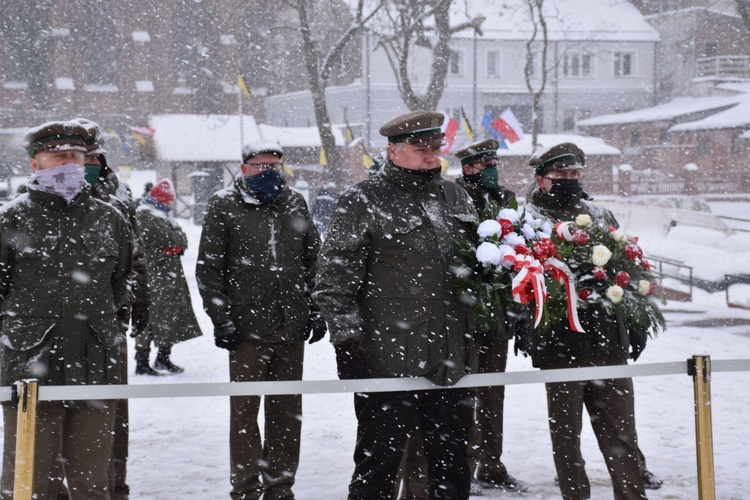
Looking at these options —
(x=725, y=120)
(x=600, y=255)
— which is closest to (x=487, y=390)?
(x=600, y=255)

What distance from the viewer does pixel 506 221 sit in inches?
178

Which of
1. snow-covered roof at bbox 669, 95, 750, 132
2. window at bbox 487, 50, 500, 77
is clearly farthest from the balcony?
window at bbox 487, 50, 500, 77

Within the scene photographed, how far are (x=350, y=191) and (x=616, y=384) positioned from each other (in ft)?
5.76

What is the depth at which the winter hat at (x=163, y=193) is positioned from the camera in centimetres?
945

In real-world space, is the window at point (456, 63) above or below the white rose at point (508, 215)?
above

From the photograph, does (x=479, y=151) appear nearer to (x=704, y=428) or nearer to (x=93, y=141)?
(x=704, y=428)

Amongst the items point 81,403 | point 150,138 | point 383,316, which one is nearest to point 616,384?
point 383,316

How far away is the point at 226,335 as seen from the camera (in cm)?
520

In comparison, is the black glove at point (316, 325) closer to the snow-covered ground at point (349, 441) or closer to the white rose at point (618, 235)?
the snow-covered ground at point (349, 441)

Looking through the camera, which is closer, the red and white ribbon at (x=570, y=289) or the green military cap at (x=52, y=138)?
the green military cap at (x=52, y=138)

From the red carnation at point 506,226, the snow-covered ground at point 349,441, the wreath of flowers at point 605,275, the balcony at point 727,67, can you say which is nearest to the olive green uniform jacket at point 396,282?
the red carnation at point 506,226

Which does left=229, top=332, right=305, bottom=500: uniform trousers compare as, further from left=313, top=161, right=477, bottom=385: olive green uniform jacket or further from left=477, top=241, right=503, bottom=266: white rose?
left=477, top=241, right=503, bottom=266: white rose

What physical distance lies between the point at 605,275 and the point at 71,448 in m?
2.66

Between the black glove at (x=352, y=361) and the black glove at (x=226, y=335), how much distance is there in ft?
3.18
